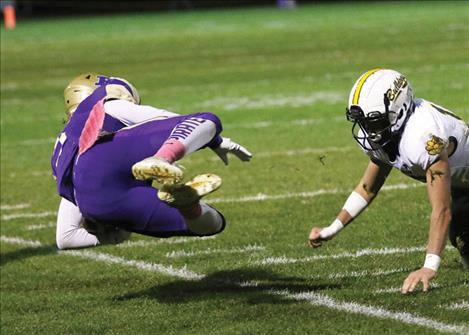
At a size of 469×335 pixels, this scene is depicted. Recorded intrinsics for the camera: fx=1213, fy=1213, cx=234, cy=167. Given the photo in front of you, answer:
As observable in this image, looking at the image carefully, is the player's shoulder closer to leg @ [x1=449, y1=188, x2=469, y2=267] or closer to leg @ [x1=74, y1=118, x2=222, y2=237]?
leg @ [x1=449, y1=188, x2=469, y2=267]

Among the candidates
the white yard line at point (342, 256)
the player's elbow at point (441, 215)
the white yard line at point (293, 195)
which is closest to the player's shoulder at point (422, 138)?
the player's elbow at point (441, 215)

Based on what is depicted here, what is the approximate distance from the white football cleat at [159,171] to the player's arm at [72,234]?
5.63 ft

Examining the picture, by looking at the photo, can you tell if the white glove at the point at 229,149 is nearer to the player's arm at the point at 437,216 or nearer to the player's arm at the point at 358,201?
the player's arm at the point at 358,201

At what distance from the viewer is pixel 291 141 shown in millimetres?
12656

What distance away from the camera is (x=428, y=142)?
5.83 meters

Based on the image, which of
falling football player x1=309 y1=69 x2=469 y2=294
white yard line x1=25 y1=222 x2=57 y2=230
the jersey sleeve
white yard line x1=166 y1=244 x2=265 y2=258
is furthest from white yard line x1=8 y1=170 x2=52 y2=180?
falling football player x1=309 y1=69 x2=469 y2=294

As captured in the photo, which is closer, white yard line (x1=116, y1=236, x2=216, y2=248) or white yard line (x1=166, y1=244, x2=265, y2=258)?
white yard line (x1=166, y1=244, x2=265, y2=258)

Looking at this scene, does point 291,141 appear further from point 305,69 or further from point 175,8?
point 175,8

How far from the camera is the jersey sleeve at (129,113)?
20.2 feet

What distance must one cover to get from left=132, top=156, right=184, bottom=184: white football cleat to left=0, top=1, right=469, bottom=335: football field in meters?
0.96

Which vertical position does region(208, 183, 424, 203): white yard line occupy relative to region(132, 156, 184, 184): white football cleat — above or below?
below

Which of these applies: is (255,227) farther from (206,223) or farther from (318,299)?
(206,223)

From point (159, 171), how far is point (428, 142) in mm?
1339

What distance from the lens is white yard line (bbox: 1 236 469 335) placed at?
586 cm
